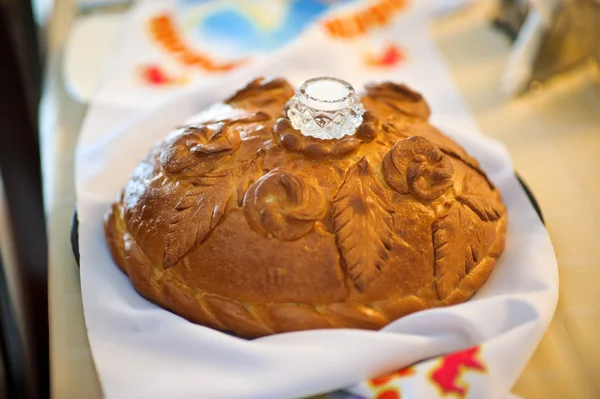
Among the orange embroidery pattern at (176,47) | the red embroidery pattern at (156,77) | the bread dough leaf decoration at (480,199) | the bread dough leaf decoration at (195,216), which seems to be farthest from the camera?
the orange embroidery pattern at (176,47)

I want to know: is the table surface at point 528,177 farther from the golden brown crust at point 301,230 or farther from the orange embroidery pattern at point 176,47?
the orange embroidery pattern at point 176,47

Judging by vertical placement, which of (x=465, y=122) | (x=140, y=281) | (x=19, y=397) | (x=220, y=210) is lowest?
(x=19, y=397)

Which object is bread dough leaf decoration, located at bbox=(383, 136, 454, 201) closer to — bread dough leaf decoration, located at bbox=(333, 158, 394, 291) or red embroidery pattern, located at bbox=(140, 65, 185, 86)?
bread dough leaf decoration, located at bbox=(333, 158, 394, 291)

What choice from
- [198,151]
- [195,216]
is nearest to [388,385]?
[195,216]

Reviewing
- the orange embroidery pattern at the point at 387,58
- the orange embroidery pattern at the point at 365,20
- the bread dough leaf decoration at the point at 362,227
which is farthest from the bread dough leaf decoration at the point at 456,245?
the orange embroidery pattern at the point at 365,20

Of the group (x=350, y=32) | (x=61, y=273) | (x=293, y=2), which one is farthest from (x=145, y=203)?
(x=293, y=2)

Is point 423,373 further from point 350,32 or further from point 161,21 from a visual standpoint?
point 161,21
